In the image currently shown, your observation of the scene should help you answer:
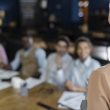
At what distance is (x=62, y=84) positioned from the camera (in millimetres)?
2609

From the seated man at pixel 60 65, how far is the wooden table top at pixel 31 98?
0.42 metres

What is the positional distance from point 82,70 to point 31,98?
0.72 metres

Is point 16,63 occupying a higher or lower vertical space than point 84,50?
lower

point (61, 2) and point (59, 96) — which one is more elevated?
point (61, 2)

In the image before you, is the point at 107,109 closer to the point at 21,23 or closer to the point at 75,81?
the point at 75,81

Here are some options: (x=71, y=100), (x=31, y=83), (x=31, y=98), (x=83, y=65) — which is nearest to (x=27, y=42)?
(x=83, y=65)

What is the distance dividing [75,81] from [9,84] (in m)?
0.63

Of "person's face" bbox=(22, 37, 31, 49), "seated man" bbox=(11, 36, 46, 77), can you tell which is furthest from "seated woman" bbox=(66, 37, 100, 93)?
"person's face" bbox=(22, 37, 31, 49)

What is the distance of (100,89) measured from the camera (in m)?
0.89

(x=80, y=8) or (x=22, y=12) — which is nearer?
(x=80, y=8)

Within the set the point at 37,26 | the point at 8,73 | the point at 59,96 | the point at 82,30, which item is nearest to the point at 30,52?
the point at 8,73

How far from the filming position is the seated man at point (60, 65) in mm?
2650

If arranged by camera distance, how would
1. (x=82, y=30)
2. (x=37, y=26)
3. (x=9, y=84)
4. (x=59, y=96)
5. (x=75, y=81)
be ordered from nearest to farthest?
(x=59, y=96) → (x=9, y=84) → (x=75, y=81) → (x=37, y=26) → (x=82, y=30)

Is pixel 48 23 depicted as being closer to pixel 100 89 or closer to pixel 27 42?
pixel 27 42
